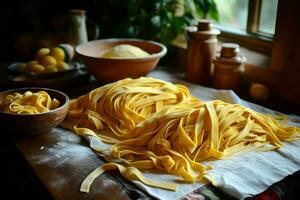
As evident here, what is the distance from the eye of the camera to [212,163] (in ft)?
2.44

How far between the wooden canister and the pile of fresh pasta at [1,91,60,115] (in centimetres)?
50

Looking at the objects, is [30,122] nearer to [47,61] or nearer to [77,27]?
[47,61]

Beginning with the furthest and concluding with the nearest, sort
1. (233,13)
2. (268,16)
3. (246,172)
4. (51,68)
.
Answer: (233,13) < (268,16) < (51,68) < (246,172)

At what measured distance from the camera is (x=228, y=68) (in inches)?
44.4

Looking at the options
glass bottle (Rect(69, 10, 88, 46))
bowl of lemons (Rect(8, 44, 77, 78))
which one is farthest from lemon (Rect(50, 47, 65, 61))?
glass bottle (Rect(69, 10, 88, 46))

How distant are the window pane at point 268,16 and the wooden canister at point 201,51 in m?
0.25

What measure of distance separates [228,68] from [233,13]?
412mm

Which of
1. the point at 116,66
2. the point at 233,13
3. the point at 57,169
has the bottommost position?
the point at 57,169

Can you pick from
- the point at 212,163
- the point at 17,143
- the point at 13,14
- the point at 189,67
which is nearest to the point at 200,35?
the point at 189,67

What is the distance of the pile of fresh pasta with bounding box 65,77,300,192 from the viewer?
724 mm

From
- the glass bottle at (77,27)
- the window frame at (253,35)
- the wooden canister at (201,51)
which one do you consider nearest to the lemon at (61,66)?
the glass bottle at (77,27)

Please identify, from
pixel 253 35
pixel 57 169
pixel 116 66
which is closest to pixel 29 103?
pixel 57 169

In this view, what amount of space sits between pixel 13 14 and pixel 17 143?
1022 mm

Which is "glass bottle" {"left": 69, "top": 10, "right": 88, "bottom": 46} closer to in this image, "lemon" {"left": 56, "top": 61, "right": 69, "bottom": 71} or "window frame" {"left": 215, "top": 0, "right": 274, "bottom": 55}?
"lemon" {"left": 56, "top": 61, "right": 69, "bottom": 71}
